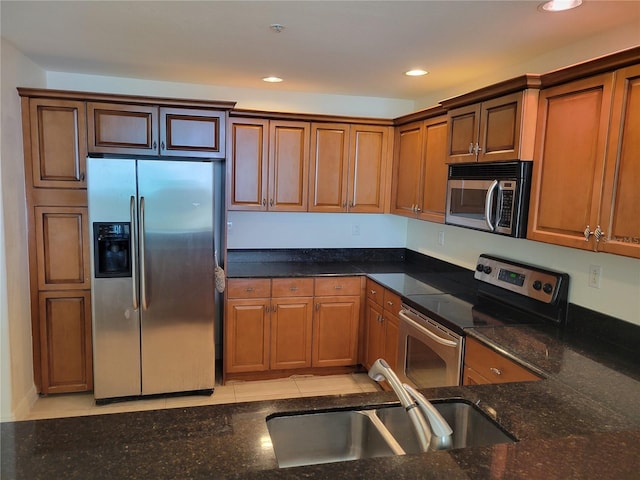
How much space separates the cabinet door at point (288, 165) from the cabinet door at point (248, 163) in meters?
0.06

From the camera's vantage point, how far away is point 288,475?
1047 mm

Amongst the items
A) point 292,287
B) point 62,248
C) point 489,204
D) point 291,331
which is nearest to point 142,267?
point 62,248

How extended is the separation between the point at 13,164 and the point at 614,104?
3.30 meters

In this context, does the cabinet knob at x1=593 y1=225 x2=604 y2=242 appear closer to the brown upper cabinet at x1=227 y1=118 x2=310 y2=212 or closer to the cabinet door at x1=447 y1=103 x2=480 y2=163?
the cabinet door at x1=447 y1=103 x2=480 y2=163

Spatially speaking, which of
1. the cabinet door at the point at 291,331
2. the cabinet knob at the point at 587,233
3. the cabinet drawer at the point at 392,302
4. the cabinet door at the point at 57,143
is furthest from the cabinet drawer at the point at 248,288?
the cabinet knob at the point at 587,233

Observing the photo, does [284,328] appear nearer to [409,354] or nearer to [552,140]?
[409,354]

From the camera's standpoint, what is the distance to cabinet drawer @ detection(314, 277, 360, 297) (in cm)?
367

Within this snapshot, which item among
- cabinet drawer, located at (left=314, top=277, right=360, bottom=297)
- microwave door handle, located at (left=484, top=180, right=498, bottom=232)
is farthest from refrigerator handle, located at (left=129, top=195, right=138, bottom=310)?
microwave door handle, located at (left=484, top=180, right=498, bottom=232)

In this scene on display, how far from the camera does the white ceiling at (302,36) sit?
2088 mm

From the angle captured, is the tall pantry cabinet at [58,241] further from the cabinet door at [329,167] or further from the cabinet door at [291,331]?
the cabinet door at [329,167]

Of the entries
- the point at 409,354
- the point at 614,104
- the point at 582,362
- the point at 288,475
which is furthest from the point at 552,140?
the point at 288,475

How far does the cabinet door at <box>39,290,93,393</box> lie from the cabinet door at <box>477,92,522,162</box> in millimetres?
2796

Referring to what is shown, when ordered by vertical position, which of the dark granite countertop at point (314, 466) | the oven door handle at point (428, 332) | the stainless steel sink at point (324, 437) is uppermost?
the dark granite countertop at point (314, 466)

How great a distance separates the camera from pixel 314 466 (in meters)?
1.10
